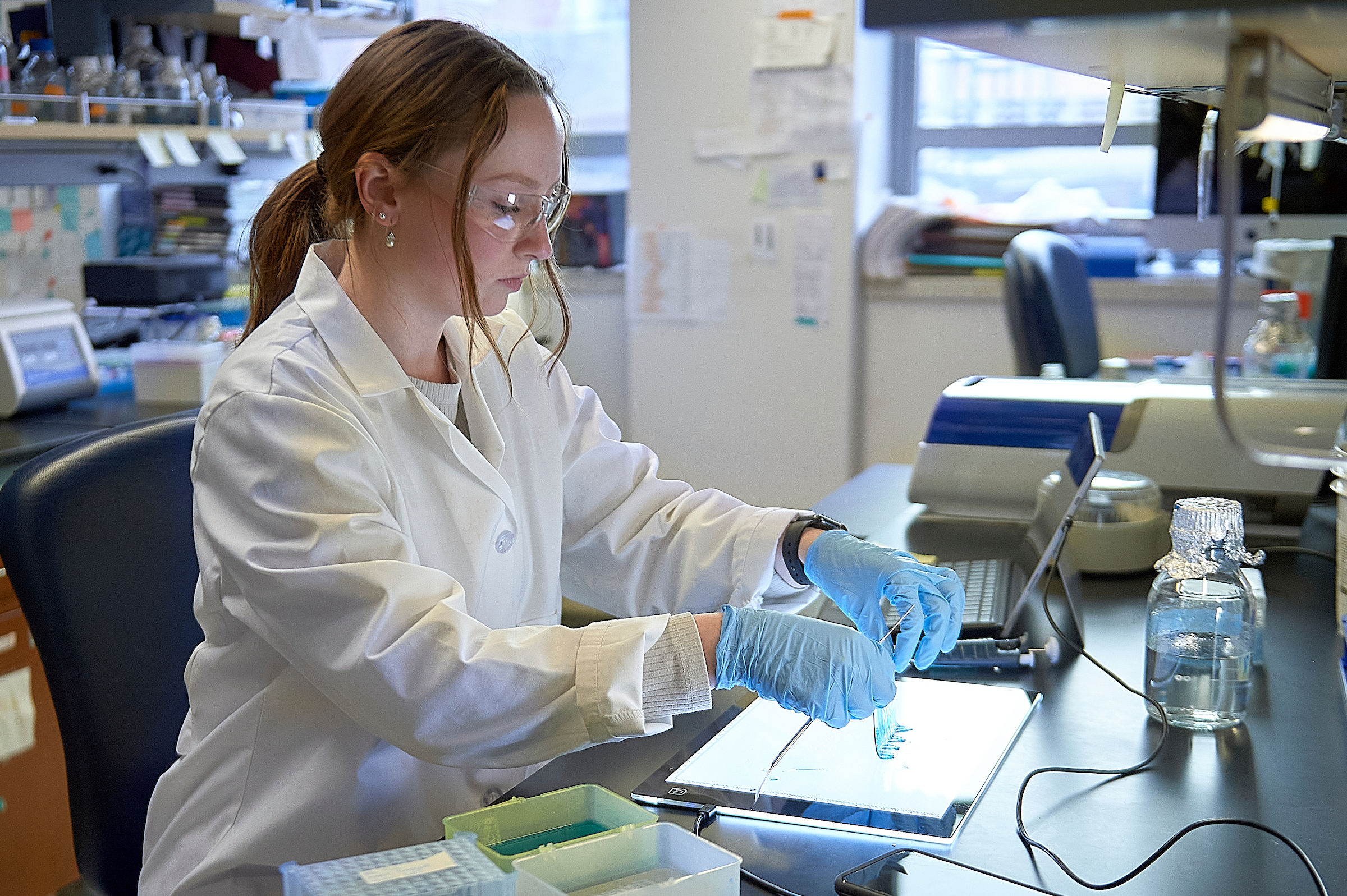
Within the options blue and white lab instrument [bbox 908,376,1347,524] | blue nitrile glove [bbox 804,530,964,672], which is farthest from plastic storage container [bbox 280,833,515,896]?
blue and white lab instrument [bbox 908,376,1347,524]

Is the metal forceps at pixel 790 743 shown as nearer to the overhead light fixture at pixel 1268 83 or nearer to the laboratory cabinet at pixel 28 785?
the overhead light fixture at pixel 1268 83

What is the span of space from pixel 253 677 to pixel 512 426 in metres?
0.38

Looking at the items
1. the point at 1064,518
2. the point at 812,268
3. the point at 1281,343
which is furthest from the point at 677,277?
the point at 1064,518

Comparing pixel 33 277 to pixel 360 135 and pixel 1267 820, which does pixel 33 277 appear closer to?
pixel 360 135

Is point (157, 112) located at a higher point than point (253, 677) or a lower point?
higher

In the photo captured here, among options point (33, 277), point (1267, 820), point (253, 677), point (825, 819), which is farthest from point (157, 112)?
point (1267, 820)

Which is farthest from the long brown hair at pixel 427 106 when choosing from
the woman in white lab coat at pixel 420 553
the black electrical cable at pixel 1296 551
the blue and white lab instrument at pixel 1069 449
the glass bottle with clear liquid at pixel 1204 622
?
the black electrical cable at pixel 1296 551

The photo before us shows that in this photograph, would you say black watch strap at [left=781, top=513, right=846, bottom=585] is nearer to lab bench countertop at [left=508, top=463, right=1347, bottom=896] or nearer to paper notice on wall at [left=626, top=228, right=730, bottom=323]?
lab bench countertop at [left=508, top=463, right=1347, bottom=896]

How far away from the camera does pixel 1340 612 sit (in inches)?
49.3

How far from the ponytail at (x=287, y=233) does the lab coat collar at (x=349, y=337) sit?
0.41ft

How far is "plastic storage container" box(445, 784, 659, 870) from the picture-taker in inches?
32.6

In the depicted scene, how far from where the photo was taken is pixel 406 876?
0.73 m

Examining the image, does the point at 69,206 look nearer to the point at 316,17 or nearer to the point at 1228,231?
the point at 316,17

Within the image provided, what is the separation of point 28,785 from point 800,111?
2593 millimetres
